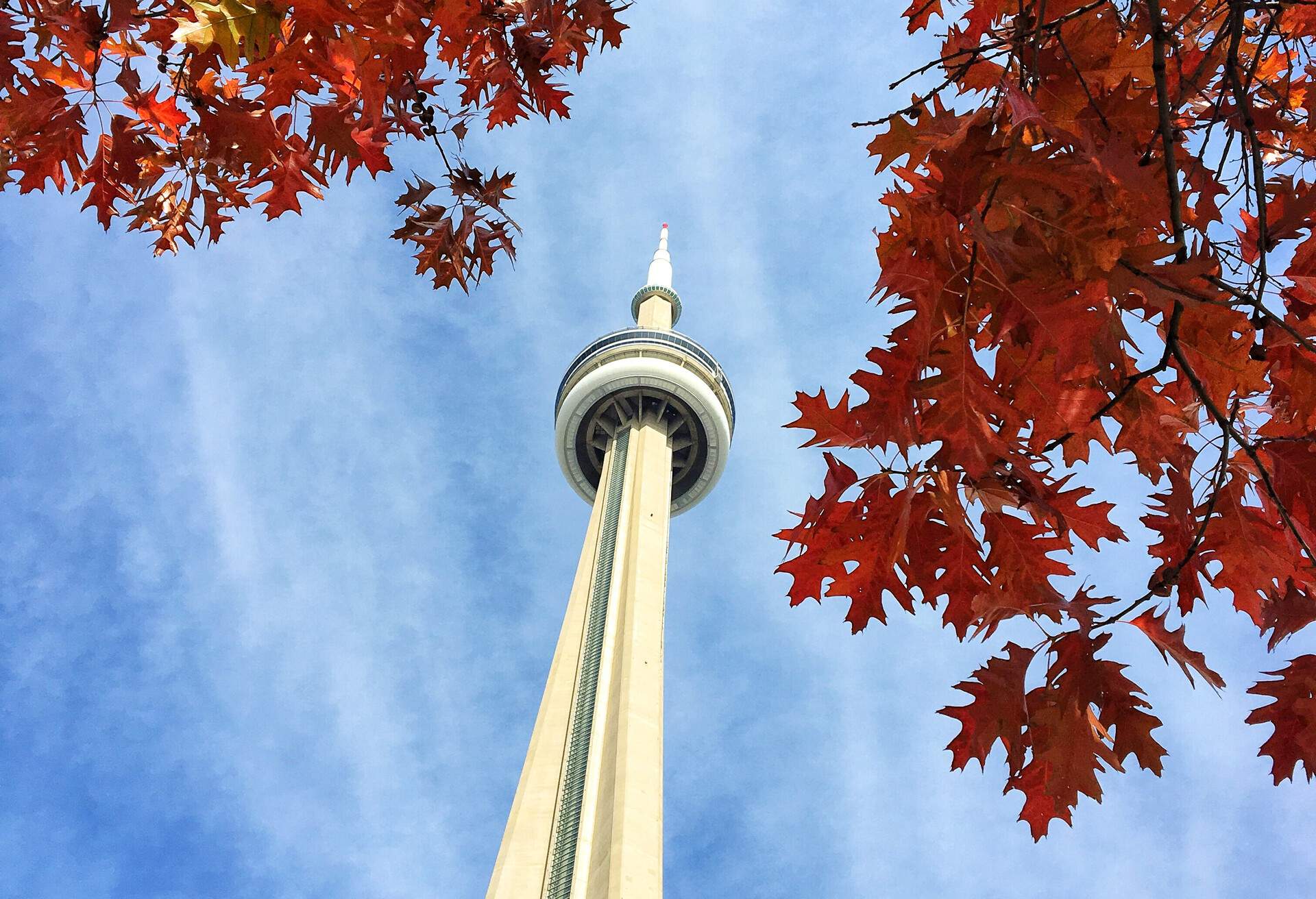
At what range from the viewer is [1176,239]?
4.87ft

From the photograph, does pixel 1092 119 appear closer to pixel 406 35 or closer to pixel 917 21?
pixel 917 21

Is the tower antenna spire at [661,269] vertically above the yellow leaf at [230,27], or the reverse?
the tower antenna spire at [661,269]

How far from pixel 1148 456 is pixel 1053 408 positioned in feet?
0.63

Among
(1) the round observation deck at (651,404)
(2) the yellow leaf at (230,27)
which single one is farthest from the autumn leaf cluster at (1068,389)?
(1) the round observation deck at (651,404)

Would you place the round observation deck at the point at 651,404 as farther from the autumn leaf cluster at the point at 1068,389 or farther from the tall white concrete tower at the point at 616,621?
the autumn leaf cluster at the point at 1068,389

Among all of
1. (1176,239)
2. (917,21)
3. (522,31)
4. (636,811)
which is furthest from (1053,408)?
(636,811)

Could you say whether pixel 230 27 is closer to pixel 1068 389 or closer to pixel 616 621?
pixel 1068 389

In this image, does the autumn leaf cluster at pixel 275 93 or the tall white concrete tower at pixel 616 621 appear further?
the tall white concrete tower at pixel 616 621

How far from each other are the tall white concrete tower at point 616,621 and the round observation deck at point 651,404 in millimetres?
38

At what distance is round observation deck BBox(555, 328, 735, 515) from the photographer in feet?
88.4

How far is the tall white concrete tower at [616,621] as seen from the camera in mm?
16266

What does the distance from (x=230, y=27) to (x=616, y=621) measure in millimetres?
19354

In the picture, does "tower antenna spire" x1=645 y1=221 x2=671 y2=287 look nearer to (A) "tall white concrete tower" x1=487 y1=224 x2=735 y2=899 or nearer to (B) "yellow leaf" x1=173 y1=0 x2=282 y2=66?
(A) "tall white concrete tower" x1=487 y1=224 x2=735 y2=899

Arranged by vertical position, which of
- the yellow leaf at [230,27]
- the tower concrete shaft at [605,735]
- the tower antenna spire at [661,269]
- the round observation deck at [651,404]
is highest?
the tower antenna spire at [661,269]
